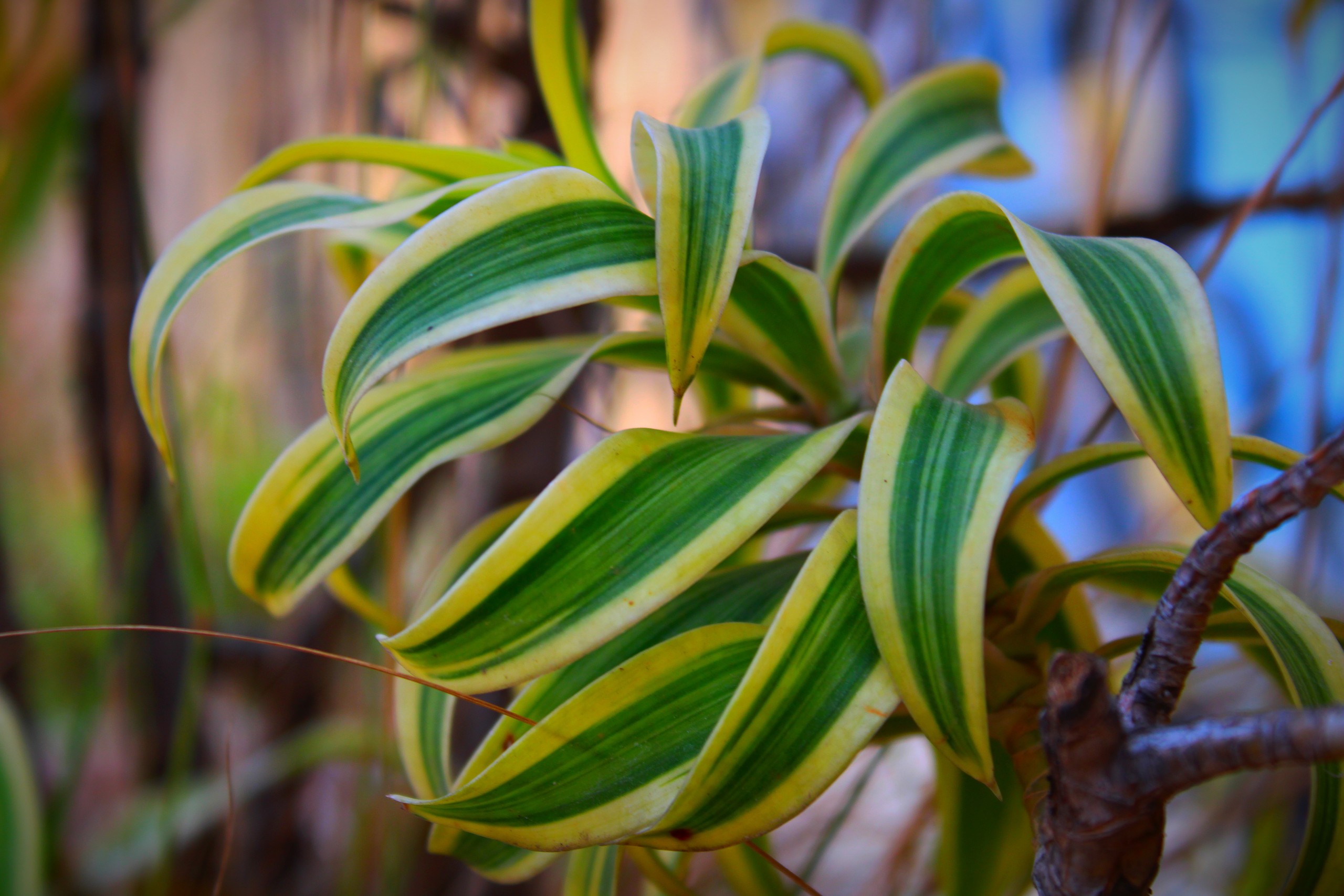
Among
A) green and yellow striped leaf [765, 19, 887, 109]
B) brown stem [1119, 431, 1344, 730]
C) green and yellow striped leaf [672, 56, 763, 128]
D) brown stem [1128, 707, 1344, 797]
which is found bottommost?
brown stem [1128, 707, 1344, 797]

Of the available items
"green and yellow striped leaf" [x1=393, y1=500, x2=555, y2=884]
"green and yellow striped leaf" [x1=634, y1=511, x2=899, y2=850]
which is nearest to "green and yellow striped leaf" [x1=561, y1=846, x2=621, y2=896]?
"green and yellow striped leaf" [x1=393, y1=500, x2=555, y2=884]

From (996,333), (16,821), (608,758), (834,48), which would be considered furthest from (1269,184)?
(16,821)

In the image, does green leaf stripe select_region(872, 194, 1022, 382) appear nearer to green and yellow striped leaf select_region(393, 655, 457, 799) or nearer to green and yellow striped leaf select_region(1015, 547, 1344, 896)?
green and yellow striped leaf select_region(1015, 547, 1344, 896)

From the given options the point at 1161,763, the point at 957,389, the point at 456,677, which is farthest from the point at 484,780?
the point at 957,389

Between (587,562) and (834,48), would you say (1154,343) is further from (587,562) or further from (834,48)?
(834,48)

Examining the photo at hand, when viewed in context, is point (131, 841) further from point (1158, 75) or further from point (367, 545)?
point (1158, 75)

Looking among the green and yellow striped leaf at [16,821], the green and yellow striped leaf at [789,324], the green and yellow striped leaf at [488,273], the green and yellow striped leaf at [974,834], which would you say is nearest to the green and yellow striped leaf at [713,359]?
the green and yellow striped leaf at [789,324]
